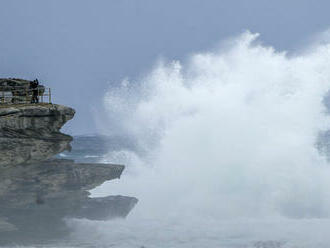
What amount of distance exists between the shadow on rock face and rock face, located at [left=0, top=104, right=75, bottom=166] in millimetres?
1595

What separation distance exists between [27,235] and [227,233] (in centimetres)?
1198

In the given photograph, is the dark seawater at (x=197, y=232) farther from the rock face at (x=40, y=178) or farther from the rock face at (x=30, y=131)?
the rock face at (x=30, y=131)

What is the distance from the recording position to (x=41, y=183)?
84.3 feet

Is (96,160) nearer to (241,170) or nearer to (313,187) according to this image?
(241,170)

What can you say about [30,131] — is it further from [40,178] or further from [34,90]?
[40,178]

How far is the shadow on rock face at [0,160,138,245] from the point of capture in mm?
25062

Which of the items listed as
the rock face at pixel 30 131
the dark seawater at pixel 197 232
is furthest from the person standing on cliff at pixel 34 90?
the dark seawater at pixel 197 232

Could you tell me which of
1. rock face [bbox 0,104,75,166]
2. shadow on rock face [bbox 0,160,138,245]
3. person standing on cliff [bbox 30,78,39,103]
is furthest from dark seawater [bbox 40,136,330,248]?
person standing on cliff [bbox 30,78,39,103]

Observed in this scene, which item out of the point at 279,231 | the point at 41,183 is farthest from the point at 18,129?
the point at 279,231

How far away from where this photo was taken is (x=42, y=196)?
85.8ft

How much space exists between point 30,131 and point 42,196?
5617 mm

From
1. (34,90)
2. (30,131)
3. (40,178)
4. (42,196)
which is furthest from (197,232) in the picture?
(34,90)

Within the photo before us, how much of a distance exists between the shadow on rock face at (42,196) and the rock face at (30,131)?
1.59 m

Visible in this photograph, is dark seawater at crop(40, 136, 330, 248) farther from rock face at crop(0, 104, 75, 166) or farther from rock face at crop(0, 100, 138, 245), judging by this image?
rock face at crop(0, 104, 75, 166)
